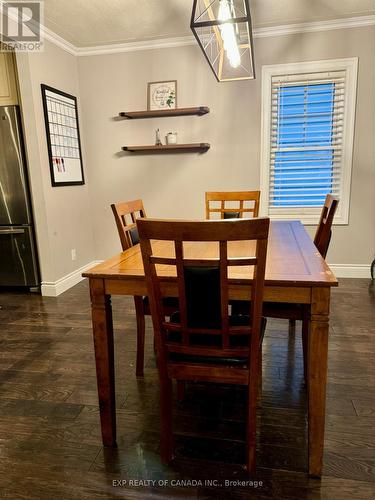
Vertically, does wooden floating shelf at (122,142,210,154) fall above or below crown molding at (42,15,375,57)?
below

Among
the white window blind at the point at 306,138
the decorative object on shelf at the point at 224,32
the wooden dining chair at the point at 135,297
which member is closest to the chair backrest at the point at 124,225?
the wooden dining chair at the point at 135,297

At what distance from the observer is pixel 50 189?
332cm

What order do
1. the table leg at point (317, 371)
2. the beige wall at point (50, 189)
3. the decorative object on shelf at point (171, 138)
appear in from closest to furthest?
the table leg at point (317, 371)
the beige wall at point (50, 189)
the decorative object on shelf at point (171, 138)

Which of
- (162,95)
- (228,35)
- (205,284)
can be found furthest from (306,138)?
(205,284)

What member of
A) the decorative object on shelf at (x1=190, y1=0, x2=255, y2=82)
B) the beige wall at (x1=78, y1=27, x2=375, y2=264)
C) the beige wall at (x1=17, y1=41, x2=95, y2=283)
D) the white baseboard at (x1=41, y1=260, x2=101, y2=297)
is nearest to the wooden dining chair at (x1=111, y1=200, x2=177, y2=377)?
the decorative object on shelf at (x1=190, y1=0, x2=255, y2=82)

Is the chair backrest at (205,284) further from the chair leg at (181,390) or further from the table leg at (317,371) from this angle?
the chair leg at (181,390)

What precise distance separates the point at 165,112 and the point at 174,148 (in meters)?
0.38

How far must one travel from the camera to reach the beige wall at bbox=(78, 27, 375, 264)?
334 cm

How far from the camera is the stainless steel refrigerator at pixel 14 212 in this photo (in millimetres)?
3154

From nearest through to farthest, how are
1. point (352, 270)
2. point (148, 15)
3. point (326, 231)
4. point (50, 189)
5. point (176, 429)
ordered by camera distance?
point (176, 429) → point (326, 231) → point (148, 15) → point (50, 189) → point (352, 270)

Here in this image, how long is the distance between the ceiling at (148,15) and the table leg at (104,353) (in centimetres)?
263

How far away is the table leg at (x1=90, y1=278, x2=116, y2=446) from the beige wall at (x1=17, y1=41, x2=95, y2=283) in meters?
2.22

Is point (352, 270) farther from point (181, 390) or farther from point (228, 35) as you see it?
point (228, 35)

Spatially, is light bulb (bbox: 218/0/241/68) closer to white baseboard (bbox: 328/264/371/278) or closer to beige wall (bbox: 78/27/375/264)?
beige wall (bbox: 78/27/375/264)
